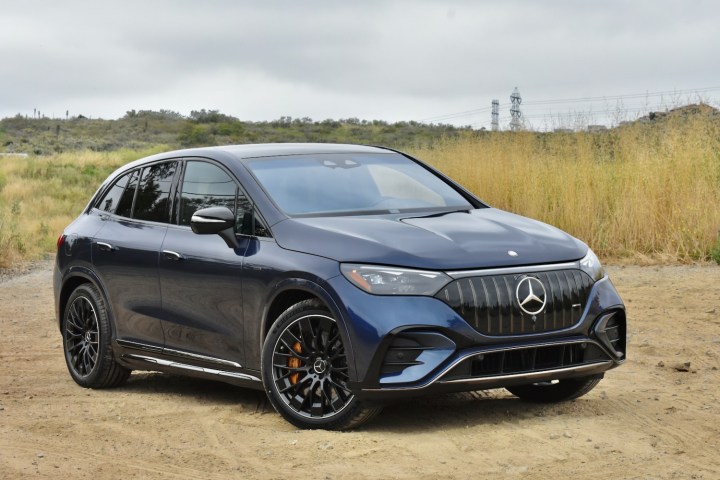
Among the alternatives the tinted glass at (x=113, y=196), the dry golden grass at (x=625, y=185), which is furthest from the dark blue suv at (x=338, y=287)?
the dry golden grass at (x=625, y=185)

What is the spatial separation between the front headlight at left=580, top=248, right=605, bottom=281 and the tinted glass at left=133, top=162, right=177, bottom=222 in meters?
2.89

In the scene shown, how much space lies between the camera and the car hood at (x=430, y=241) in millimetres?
6484

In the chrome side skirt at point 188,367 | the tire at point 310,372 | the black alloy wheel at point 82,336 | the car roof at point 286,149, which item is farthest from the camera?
the black alloy wheel at point 82,336

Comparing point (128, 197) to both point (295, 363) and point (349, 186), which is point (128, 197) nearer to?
point (349, 186)

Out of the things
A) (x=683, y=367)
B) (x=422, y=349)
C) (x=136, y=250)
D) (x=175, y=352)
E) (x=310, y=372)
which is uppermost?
(x=136, y=250)

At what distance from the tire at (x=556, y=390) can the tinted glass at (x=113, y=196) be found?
10.9 feet

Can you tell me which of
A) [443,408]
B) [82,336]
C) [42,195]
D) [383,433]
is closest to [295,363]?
[383,433]

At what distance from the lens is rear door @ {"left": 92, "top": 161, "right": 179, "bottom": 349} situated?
8.20 metres

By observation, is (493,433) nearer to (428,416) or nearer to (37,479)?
(428,416)

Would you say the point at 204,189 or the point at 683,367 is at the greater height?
the point at 204,189

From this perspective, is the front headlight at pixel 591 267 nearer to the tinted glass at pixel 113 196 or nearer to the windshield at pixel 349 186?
the windshield at pixel 349 186

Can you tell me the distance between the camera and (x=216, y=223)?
7.26 m

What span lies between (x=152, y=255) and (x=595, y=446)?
329 cm

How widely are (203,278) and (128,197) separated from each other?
1.66m
